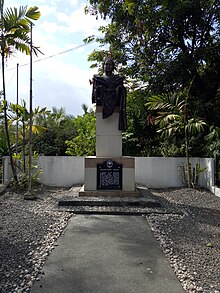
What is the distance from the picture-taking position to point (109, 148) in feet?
24.9

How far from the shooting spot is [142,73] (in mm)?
11258

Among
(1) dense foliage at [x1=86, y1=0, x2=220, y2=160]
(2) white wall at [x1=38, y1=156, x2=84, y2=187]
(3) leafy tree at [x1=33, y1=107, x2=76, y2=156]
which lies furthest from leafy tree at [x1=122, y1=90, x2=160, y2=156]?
(3) leafy tree at [x1=33, y1=107, x2=76, y2=156]

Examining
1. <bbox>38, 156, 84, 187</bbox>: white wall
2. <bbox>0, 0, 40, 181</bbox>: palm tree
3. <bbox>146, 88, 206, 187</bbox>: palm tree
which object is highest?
<bbox>0, 0, 40, 181</bbox>: palm tree

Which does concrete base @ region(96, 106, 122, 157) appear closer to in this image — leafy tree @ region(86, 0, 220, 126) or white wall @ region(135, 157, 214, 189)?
white wall @ region(135, 157, 214, 189)

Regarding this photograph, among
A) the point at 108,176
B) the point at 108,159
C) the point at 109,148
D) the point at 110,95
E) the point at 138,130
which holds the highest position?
the point at 110,95

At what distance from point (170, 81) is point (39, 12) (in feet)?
18.5

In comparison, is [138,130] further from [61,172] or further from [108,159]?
[108,159]

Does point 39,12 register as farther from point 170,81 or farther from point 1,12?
point 170,81

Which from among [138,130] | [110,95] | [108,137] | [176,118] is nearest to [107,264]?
[108,137]

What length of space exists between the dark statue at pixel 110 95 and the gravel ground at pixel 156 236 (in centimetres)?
270

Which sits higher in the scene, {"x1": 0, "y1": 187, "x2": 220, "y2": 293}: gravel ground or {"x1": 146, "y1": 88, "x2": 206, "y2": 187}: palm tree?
{"x1": 146, "y1": 88, "x2": 206, "y2": 187}: palm tree

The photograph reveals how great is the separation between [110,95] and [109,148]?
149 centimetres

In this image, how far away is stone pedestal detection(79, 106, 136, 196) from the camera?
7.20 meters

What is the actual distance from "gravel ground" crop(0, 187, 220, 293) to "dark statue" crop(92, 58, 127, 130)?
2702mm
